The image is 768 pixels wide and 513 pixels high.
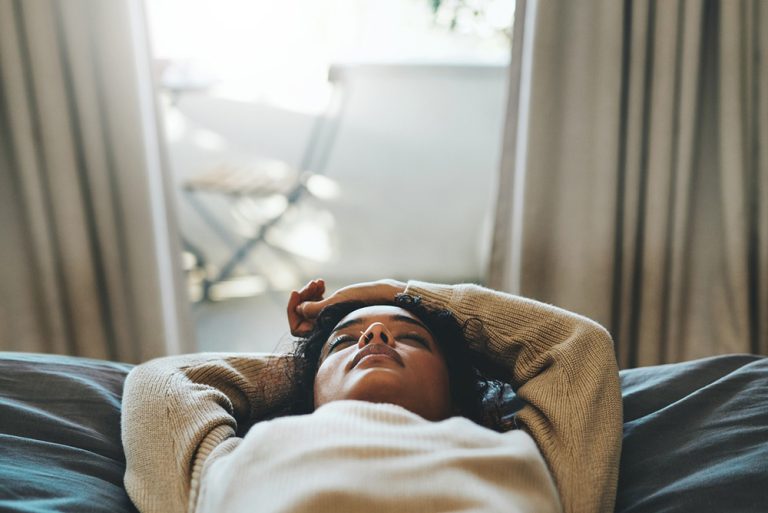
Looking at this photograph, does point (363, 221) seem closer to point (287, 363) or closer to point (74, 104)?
point (74, 104)

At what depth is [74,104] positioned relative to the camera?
216cm

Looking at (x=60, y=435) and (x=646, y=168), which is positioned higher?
(x=646, y=168)

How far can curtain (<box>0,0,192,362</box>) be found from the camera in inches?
82.0

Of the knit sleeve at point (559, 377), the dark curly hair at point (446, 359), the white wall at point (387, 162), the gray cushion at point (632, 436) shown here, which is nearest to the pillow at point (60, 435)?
the gray cushion at point (632, 436)

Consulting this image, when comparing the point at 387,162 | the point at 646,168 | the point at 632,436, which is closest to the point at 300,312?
the point at 632,436

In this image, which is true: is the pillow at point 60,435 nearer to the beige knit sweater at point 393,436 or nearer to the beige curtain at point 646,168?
the beige knit sweater at point 393,436

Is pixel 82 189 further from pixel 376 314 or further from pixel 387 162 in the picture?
pixel 387 162

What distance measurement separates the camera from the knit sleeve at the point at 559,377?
3.25ft

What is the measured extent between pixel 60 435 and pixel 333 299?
1.59 feet

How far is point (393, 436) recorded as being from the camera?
889 millimetres

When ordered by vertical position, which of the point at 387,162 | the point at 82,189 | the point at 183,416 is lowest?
the point at 387,162

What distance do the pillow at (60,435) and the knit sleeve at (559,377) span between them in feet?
1.82

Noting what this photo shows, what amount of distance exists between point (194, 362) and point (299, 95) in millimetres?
2651

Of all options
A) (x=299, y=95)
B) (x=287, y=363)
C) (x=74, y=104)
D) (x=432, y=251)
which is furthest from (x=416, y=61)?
(x=287, y=363)
